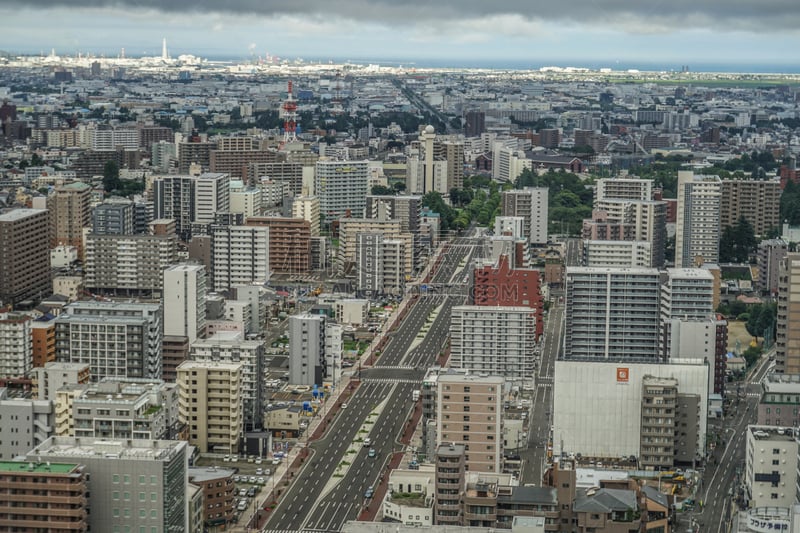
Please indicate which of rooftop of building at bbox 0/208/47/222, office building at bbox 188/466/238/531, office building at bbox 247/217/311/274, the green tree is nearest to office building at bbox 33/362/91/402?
office building at bbox 188/466/238/531

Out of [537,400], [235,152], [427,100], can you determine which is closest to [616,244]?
[537,400]

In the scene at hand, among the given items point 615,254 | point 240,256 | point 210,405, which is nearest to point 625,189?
point 615,254

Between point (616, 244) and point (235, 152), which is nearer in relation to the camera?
point (616, 244)

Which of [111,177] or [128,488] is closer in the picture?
[128,488]

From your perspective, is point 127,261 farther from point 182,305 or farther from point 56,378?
point 56,378

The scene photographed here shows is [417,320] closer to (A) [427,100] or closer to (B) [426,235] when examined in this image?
(B) [426,235]

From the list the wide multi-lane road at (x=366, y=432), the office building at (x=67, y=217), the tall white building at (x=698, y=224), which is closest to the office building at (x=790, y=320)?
the wide multi-lane road at (x=366, y=432)
